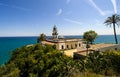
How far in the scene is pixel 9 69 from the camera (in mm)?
16688

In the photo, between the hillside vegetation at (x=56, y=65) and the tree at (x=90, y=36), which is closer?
the hillside vegetation at (x=56, y=65)

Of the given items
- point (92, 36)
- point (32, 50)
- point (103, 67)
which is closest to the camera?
point (103, 67)

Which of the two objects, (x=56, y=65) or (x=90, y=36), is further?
(x=90, y=36)

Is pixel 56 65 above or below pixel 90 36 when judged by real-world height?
below

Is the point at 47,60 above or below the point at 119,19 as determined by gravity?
below

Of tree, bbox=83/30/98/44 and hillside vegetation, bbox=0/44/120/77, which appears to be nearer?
hillside vegetation, bbox=0/44/120/77

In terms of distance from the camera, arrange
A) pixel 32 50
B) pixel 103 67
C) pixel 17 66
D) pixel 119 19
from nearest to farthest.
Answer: pixel 103 67, pixel 17 66, pixel 32 50, pixel 119 19

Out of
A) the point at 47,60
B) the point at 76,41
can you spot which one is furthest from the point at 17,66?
the point at 76,41

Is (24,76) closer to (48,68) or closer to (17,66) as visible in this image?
(17,66)

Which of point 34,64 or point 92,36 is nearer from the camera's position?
point 34,64

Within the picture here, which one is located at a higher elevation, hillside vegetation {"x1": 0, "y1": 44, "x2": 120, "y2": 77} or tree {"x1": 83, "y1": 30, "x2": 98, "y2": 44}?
tree {"x1": 83, "y1": 30, "x2": 98, "y2": 44}

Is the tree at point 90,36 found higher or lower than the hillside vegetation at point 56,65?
higher

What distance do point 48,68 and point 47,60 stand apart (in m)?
1.03

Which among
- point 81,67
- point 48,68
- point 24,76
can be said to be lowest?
point 24,76
